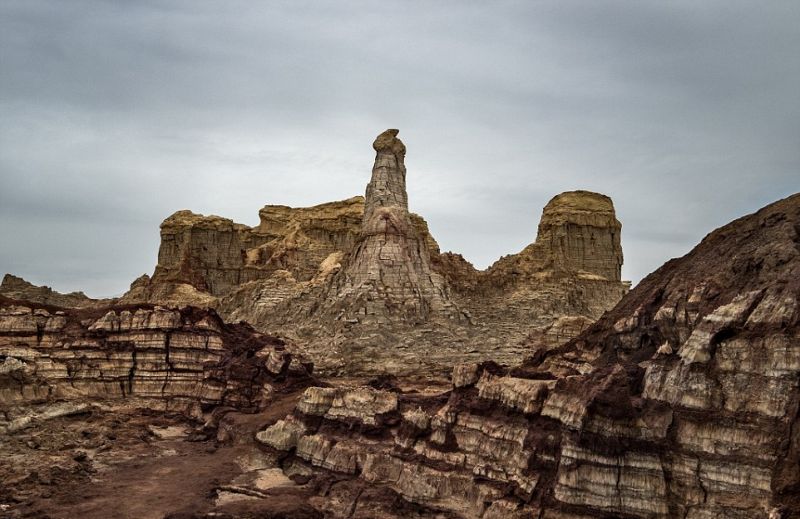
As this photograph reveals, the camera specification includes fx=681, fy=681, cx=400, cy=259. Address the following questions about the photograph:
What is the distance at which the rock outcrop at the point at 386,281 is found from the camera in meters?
49.6

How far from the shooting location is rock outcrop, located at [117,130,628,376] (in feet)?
163

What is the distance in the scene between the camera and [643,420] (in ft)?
61.9

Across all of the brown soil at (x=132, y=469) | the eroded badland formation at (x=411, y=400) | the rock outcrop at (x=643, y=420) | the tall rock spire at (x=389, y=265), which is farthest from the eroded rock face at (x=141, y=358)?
the tall rock spire at (x=389, y=265)

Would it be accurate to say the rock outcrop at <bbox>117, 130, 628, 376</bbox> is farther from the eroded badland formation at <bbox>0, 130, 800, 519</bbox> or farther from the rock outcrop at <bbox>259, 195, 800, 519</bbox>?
the rock outcrop at <bbox>259, 195, 800, 519</bbox>

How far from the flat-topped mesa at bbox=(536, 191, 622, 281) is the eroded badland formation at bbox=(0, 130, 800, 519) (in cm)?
2517

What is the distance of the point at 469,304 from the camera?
206ft

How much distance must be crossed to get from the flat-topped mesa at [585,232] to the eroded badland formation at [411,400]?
25166 mm

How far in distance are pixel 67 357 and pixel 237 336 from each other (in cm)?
959

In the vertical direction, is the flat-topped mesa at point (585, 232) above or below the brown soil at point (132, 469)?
above

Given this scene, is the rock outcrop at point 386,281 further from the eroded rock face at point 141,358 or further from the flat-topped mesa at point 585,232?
the eroded rock face at point 141,358

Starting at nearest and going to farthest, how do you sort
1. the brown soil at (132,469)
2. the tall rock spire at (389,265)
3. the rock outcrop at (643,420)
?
the rock outcrop at (643,420) → the brown soil at (132,469) → the tall rock spire at (389,265)

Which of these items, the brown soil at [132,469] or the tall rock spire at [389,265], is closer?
the brown soil at [132,469]

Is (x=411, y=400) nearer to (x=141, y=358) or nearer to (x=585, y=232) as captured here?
(x=141, y=358)

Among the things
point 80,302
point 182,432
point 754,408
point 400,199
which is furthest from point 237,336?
point 80,302
